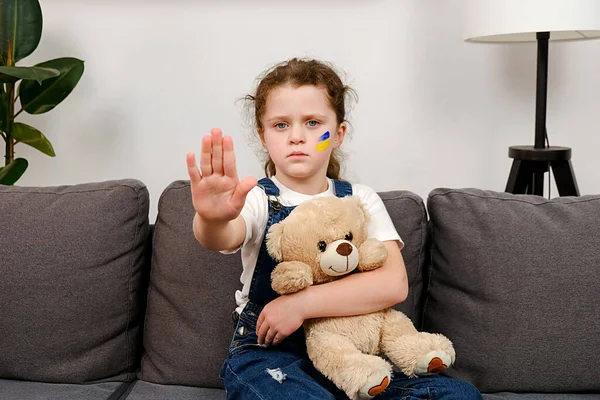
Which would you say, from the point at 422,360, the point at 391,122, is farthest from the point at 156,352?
the point at 391,122

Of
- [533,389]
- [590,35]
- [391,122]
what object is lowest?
[533,389]

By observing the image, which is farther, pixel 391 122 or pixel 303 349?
pixel 391 122

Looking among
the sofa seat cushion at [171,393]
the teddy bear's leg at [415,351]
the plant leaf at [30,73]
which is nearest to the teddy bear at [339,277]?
the teddy bear's leg at [415,351]

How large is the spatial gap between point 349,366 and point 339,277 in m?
0.21

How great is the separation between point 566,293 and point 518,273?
0.11 m

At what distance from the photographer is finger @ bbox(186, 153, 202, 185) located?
110 centimetres

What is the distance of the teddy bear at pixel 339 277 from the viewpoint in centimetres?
125

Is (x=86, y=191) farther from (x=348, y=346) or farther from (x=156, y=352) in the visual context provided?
(x=348, y=346)

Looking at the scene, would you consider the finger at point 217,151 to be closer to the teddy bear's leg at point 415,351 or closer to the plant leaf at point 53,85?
the teddy bear's leg at point 415,351

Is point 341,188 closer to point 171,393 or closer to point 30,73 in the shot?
point 171,393

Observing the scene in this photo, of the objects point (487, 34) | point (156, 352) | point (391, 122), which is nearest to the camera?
point (156, 352)

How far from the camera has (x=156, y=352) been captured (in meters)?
1.63

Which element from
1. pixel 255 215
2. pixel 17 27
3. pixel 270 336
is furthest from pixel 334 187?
pixel 17 27

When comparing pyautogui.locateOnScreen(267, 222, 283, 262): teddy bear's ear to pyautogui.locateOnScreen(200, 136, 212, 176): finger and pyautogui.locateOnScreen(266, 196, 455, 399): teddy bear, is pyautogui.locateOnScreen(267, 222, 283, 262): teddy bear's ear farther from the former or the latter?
pyautogui.locateOnScreen(200, 136, 212, 176): finger
